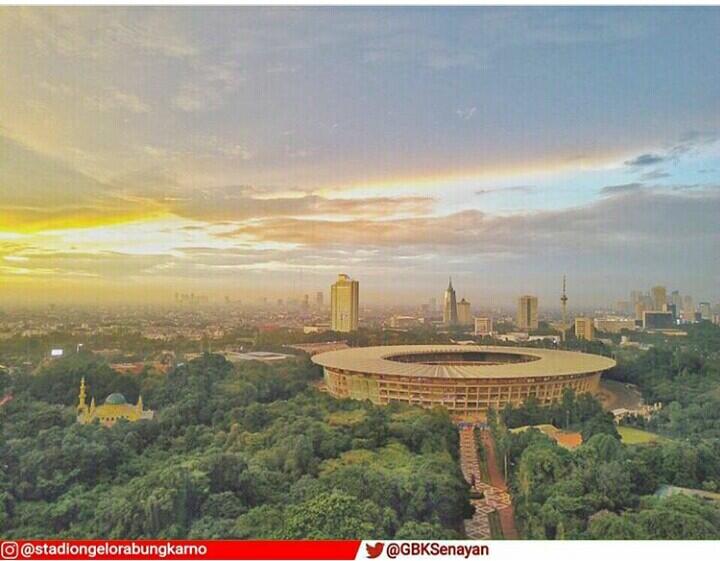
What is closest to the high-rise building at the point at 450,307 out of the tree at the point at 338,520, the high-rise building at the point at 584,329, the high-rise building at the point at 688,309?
the high-rise building at the point at 584,329

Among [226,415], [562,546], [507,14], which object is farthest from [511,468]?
[507,14]

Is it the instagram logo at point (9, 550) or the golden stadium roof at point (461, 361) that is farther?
the golden stadium roof at point (461, 361)

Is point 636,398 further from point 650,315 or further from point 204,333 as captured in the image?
point 204,333

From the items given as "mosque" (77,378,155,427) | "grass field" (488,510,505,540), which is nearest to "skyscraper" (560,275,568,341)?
"grass field" (488,510,505,540)

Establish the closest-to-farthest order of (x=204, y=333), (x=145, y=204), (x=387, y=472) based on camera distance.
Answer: (x=387, y=472), (x=145, y=204), (x=204, y=333)

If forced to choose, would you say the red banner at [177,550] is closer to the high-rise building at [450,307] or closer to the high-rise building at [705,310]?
the high-rise building at [450,307]

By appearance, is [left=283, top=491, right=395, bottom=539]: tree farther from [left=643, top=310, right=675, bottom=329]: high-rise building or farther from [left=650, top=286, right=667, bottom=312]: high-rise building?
[left=643, top=310, right=675, bottom=329]: high-rise building
